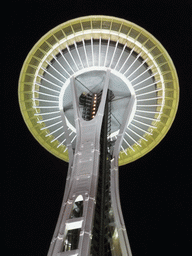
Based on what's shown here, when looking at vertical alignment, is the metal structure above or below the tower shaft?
above

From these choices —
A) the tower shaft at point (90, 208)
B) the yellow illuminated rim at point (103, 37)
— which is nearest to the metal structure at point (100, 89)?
→ the yellow illuminated rim at point (103, 37)

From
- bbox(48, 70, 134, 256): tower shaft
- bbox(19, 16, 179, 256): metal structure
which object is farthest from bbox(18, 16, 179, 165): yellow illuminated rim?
bbox(48, 70, 134, 256): tower shaft

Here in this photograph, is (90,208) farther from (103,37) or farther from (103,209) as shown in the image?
(103,37)

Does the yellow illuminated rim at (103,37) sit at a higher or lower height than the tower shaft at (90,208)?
higher

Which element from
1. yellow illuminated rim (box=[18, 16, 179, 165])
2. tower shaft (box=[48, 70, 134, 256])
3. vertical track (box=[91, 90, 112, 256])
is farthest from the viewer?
yellow illuminated rim (box=[18, 16, 179, 165])

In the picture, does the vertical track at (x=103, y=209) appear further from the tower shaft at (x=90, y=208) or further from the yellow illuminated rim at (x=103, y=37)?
the yellow illuminated rim at (x=103, y=37)

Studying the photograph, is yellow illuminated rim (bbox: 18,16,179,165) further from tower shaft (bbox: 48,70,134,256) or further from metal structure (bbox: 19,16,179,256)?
tower shaft (bbox: 48,70,134,256)

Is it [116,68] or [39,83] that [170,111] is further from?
[39,83]

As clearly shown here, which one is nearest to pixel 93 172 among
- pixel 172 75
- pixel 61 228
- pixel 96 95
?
pixel 61 228
